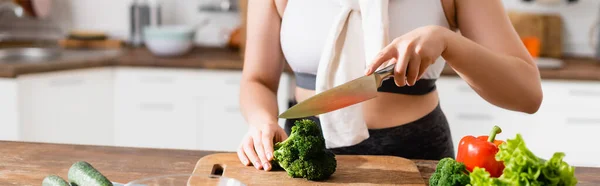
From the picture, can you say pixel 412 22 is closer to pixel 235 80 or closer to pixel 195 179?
pixel 195 179

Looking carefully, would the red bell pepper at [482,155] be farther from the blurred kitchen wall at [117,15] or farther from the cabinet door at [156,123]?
the blurred kitchen wall at [117,15]

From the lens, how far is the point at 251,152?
1.36 metres

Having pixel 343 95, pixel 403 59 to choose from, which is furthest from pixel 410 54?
pixel 343 95

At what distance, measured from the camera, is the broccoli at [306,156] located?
1.25m

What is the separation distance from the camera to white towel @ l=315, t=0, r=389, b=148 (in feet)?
4.95

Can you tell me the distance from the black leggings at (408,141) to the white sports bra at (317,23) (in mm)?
107

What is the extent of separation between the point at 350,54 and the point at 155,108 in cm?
168

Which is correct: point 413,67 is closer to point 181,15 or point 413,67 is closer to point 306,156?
point 306,156

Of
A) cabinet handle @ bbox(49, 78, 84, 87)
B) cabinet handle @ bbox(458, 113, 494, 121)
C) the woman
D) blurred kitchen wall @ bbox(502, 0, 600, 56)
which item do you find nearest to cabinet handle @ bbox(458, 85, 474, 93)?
cabinet handle @ bbox(458, 113, 494, 121)

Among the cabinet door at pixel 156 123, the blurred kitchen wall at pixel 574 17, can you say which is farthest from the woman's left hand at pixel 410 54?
the blurred kitchen wall at pixel 574 17

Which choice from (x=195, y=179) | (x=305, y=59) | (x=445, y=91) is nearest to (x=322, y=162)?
(x=195, y=179)

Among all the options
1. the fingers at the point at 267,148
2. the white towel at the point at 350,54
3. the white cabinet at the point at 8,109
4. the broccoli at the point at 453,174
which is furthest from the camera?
the white cabinet at the point at 8,109

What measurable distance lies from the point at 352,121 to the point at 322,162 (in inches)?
11.9

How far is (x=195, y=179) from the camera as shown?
1.12m
